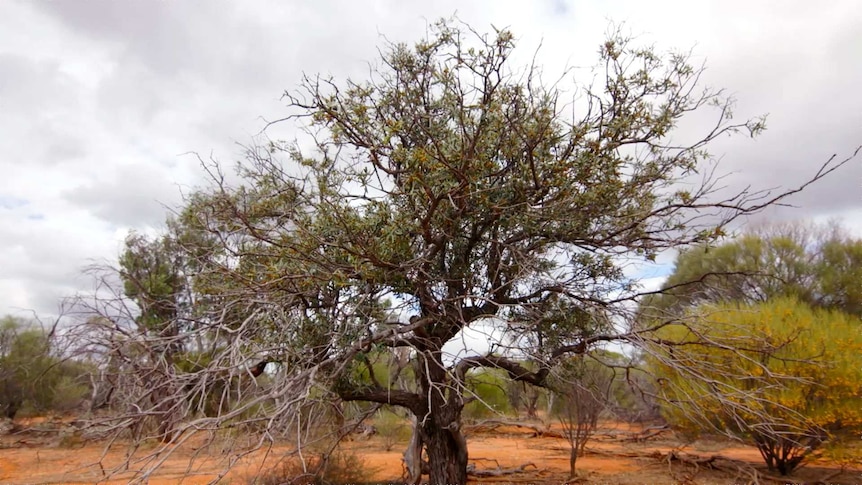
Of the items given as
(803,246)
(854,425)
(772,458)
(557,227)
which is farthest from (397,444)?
(803,246)

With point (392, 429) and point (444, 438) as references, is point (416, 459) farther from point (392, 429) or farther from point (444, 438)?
point (392, 429)

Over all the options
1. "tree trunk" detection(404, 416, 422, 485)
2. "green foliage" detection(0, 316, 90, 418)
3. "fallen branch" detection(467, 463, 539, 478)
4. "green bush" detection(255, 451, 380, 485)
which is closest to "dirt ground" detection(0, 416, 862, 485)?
"fallen branch" detection(467, 463, 539, 478)

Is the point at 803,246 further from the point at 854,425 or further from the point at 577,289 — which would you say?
the point at 577,289

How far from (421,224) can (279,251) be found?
1.84 m

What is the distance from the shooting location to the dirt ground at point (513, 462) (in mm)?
11320

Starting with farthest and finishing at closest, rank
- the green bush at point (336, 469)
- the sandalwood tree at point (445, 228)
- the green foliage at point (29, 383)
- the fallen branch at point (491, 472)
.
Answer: the green foliage at point (29, 383) → the fallen branch at point (491, 472) → the green bush at point (336, 469) → the sandalwood tree at point (445, 228)

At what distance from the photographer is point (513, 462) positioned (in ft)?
47.1

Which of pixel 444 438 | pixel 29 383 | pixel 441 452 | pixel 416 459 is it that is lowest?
pixel 29 383

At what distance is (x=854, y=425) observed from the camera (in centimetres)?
1024

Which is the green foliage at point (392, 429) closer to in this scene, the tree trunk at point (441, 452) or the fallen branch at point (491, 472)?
the fallen branch at point (491, 472)

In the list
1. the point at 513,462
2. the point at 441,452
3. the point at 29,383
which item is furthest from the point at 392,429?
the point at 29,383

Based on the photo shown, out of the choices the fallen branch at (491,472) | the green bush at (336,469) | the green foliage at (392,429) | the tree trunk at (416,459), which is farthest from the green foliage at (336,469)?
the green foliage at (392,429)

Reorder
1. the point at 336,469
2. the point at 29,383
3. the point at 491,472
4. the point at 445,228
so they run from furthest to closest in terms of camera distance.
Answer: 1. the point at 29,383
2. the point at 491,472
3. the point at 336,469
4. the point at 445,228

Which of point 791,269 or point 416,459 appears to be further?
point 791,269
